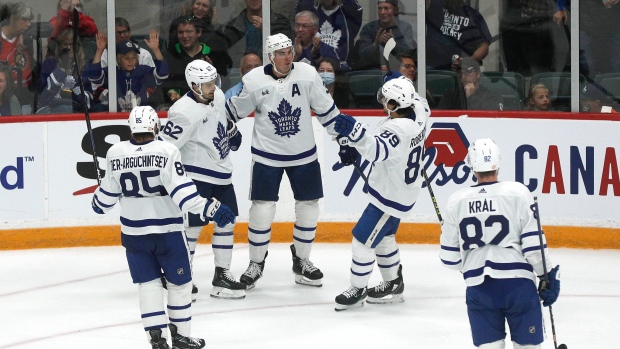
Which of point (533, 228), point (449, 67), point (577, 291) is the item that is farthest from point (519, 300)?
point (449, 67)

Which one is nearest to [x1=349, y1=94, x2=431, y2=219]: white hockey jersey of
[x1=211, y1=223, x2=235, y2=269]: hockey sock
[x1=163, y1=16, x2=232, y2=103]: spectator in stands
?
[x1=211, y1=223, x2=235, y2=269]: hockey sock

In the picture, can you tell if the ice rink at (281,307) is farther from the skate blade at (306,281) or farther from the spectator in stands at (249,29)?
the spectator in stands at (249,29)

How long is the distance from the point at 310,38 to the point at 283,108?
1542mm

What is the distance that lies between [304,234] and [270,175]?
0.40 metres

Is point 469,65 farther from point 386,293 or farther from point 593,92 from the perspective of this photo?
point 386,293

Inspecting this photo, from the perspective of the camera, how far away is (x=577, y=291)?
6.15m

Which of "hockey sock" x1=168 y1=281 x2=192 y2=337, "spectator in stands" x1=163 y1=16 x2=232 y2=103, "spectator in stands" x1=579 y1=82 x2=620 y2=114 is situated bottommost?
"hockey sock" x1=168 y1=281 x2=192 y2=337

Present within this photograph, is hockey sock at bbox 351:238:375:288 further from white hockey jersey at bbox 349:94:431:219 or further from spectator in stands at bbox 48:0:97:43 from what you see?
spectator in stands at bbox 48:0:97:43

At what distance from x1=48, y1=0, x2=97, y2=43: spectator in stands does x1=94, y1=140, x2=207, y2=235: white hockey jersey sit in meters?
2.93

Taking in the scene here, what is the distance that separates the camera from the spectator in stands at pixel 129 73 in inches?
296

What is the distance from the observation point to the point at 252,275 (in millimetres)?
6203

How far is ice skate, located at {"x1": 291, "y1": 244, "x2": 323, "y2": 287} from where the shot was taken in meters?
6.30

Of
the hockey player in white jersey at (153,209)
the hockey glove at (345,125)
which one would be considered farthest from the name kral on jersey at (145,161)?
the hockey glove at (345,125)

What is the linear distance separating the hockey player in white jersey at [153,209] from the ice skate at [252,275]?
1.35 metres
